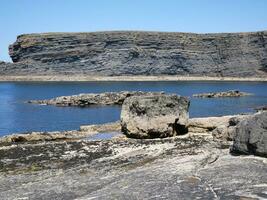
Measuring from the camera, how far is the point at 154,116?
23234 mm

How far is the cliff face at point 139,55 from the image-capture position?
600ft

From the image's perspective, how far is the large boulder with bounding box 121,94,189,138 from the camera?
23141mm

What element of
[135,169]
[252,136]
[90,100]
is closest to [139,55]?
[90,100]

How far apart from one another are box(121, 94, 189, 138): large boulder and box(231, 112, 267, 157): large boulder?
616 cm

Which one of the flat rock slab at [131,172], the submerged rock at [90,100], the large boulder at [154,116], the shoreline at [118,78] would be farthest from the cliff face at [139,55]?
the flat rock slab at [131,172]

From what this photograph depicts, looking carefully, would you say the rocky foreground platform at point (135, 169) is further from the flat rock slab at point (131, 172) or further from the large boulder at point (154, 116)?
the large boulder at point (154, 116)

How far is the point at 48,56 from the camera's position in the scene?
184375 mm

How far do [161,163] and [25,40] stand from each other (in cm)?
17996

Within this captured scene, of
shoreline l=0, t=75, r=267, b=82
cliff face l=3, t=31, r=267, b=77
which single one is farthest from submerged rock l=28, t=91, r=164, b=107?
cliff face l=3, t=31, r=267, b=77

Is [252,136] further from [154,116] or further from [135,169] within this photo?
[154,116]

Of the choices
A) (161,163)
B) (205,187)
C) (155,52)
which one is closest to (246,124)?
(161,163)

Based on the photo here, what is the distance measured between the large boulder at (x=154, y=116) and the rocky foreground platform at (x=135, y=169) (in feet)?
2.34

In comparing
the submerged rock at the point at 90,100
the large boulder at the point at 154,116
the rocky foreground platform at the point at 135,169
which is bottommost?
the submerged rock at the point at 90,100

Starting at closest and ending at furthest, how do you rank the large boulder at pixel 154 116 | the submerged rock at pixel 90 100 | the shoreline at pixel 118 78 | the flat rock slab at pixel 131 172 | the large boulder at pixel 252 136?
the flat rock slab at pixel 131 172 → the large boulder at pixel 252 136 → the large boulder at pixel 154 116 → the submerged rock at pixel 90 100 → the shoreline at pixel 118 78
